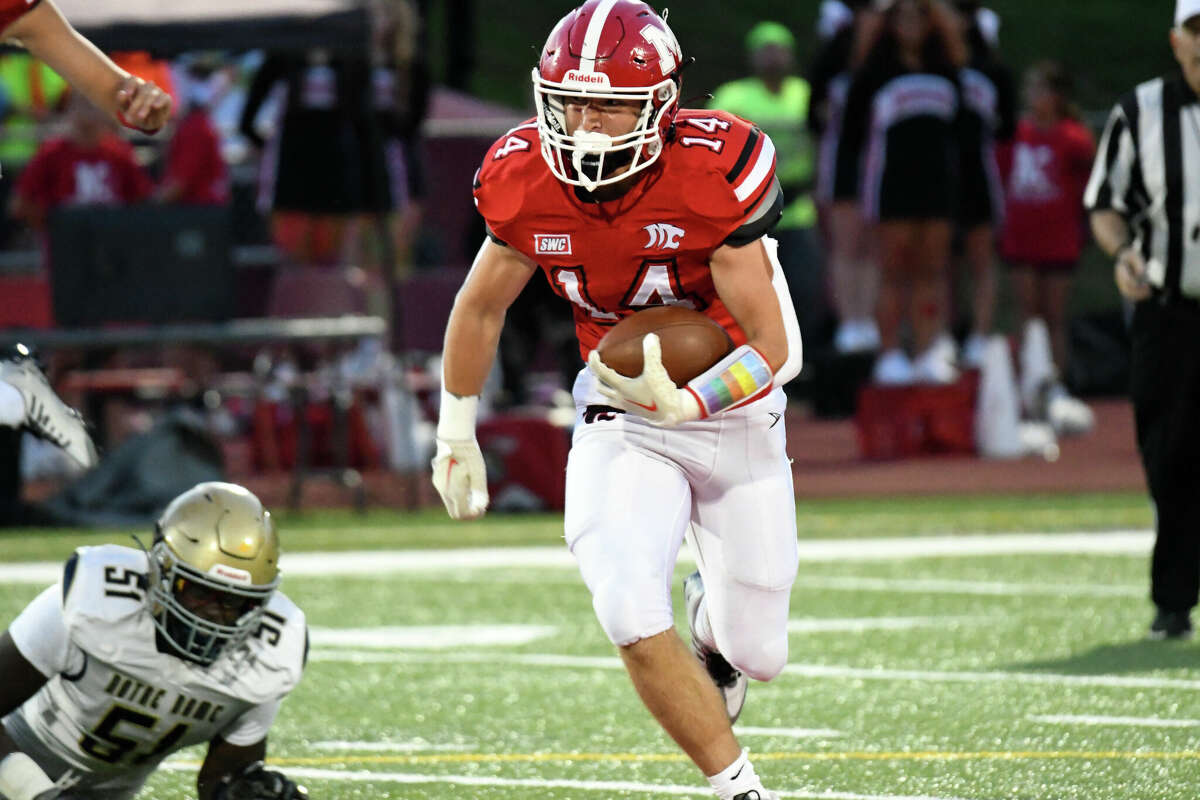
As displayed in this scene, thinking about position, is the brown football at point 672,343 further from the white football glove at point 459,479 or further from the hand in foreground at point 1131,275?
the hand in foreground at point 1131,275

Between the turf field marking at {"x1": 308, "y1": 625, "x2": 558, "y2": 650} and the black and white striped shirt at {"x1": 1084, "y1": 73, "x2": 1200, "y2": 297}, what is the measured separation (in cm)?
235

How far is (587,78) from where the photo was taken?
4.76m

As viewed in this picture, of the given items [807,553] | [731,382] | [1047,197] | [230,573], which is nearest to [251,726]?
[230,573]

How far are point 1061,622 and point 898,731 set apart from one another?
1.96m

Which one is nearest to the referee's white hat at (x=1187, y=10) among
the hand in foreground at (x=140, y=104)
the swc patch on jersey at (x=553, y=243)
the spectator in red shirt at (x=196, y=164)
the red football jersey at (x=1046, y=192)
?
the swc patch on jersey at (x=553, y=243)

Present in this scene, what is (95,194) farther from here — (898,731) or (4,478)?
(898,731)

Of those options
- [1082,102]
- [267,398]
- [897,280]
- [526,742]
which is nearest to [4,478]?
[267,398]

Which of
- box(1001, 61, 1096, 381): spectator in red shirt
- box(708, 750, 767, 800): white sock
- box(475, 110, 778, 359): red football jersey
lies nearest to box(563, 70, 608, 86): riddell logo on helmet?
box(475, 110, 778, 359): red football jersey

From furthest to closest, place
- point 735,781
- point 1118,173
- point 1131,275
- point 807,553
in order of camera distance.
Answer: point 807,553 < point 1118,173 < point 1131,275 < point 735,781

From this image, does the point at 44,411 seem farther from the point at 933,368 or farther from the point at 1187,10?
the point at 933,368

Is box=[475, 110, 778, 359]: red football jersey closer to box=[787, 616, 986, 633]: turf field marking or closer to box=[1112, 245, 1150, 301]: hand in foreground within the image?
box=[1112, 245, 1150, 301]: hand in foreground

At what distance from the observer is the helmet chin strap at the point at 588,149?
15.4ft

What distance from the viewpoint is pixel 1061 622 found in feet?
24.8

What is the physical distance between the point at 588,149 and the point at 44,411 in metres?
1.42
